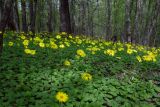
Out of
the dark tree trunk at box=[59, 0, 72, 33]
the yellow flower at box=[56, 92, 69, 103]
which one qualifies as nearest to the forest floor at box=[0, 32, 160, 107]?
the yellow flower at box=[56, 92, 69, 103]

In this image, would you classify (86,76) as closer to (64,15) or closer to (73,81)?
(73,81)

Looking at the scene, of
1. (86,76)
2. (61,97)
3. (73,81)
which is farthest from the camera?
(73,81)

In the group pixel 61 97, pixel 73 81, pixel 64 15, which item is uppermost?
pixel 64 15

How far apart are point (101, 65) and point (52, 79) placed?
1968 millimetres

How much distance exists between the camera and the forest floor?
4.89 meters

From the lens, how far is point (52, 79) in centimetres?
587

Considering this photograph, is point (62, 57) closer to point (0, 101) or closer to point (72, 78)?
point (72, 78)

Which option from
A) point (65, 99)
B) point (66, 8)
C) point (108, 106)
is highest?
point (66, 8)

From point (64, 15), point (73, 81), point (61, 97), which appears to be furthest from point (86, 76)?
point (64, 15)

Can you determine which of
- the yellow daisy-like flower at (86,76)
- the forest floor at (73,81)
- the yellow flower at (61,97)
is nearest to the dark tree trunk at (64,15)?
the forest floor at (73,81)

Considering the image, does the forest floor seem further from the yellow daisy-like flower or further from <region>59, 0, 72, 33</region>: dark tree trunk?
<region>59, 0, 72, 33</region>: dark tree trunk

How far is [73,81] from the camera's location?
5867mm

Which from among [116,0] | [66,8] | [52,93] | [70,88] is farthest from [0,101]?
[116,0]

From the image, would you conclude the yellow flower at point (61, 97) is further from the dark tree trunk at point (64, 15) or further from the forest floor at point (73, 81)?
the dark tree trunk at point (64, 15)
